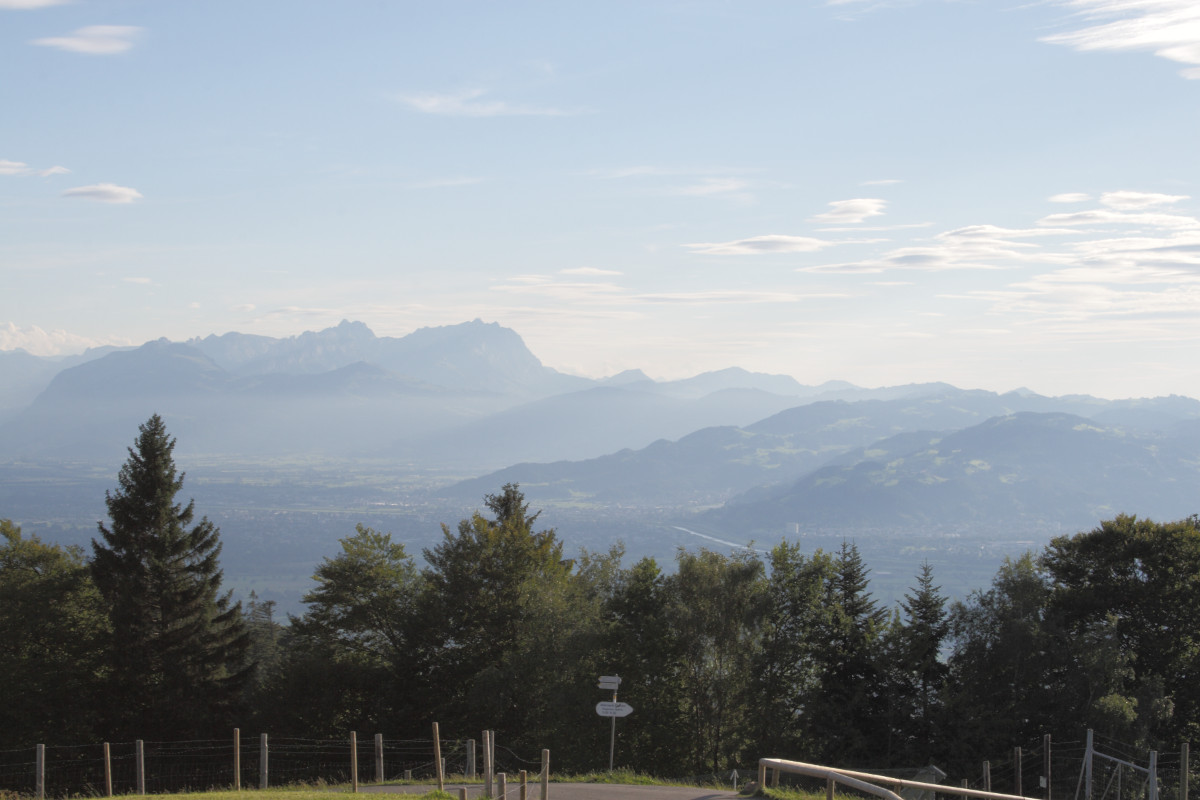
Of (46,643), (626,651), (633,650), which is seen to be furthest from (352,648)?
(633,650)

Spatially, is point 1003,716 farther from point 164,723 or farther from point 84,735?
point 84,735

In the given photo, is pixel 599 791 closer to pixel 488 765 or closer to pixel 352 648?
pixel 488 765

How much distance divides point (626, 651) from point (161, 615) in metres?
19.3

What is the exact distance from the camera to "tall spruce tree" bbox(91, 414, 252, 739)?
36.3 m

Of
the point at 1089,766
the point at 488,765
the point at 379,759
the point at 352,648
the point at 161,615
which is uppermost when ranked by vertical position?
the point at 488,765

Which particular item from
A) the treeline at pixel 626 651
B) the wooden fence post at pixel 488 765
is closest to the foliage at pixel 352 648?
the treeline at pixel 626 651

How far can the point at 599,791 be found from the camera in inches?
846

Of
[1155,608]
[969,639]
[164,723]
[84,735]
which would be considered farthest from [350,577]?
[1155,608]

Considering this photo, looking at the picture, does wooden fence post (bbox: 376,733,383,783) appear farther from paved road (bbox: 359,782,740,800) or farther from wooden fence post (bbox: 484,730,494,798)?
wooden fence post (bbox: 484,730,494,798)

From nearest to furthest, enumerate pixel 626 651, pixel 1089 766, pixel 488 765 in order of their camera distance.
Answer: pixel 488 765 < pixel 1089 766 < pixel 626 651

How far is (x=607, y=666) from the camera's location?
36062 millimetres

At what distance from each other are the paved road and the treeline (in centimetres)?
1054

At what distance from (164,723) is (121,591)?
18.3 ft

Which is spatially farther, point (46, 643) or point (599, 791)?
point (46, 643)
